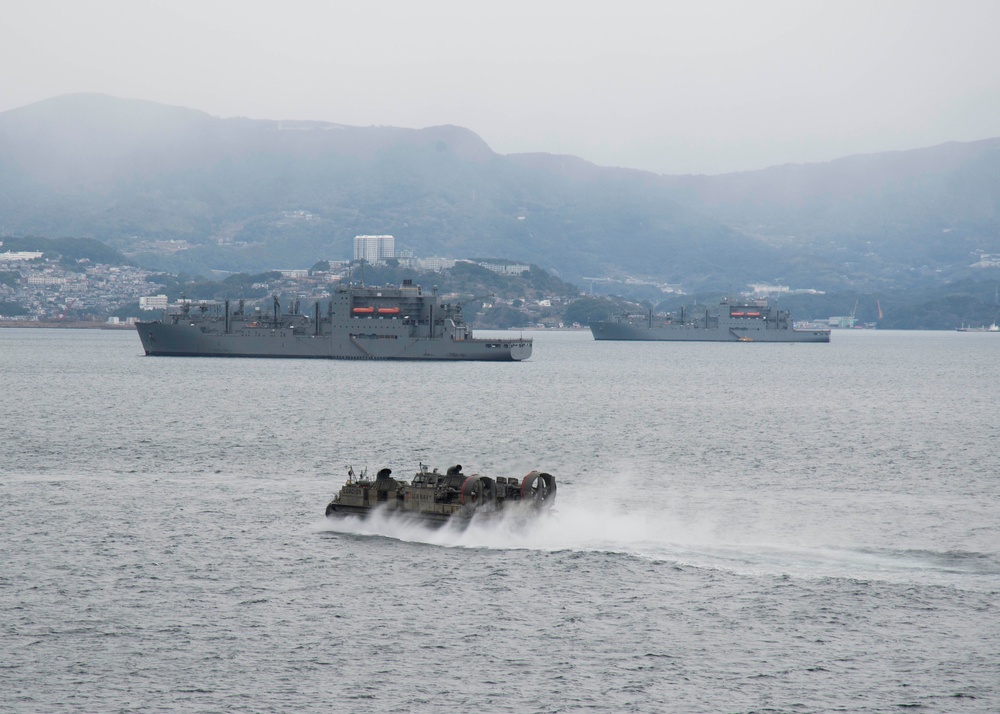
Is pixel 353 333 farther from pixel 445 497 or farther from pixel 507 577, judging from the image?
pixel 507 577

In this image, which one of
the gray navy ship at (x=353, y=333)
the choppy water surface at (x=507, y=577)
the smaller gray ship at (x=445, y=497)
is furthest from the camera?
the gray navy ship at (x=353, y=333)

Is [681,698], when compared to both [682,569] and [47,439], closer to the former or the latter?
[682,569]

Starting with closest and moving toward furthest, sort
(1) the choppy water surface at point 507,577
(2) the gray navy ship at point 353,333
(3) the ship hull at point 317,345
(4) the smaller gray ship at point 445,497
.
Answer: (1) the choppy water surface at point 507,577 → (4) the smaller gray ship at point 445,497 → (2) the gray navy ship at point 353,333 → (3) the ship hull at point 317,345

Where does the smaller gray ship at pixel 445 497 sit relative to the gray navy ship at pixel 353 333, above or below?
below

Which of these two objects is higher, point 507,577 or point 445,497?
point 445,497

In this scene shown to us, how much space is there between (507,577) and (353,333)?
12159 cm

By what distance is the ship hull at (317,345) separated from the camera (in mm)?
152375

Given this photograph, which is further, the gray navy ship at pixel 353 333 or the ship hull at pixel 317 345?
the ship hull at pixel 317 345

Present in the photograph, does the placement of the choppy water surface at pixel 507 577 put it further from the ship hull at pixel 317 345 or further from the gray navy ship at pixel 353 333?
the ship hull at pixel 317 345

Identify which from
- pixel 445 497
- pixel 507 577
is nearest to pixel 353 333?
pixel 445 497

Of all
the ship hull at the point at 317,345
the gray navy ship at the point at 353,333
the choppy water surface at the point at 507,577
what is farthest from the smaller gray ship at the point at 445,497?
the ship hull at the point at 317,345

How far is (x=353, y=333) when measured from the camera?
15288cm

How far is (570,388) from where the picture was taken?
383 feet

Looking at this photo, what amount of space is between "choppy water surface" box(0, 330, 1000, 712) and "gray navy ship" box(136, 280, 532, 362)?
7861 centimetres
